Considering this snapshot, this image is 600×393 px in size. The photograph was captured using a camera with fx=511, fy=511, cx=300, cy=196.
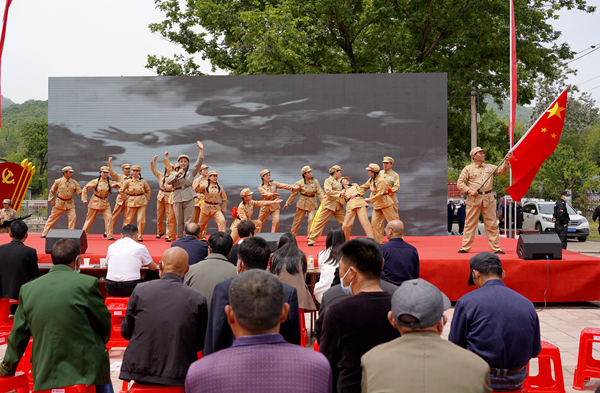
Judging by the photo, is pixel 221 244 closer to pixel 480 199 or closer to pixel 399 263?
pixel 399 263

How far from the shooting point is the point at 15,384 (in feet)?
11.1

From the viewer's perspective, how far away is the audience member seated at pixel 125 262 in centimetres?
572

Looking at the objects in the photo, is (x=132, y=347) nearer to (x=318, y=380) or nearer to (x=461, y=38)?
(x=318, y=380)

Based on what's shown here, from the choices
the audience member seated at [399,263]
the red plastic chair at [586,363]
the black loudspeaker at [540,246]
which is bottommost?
the red plastic chair at [586,363]

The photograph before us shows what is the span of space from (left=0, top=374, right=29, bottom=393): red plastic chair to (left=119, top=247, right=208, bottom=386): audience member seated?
0.89 meters

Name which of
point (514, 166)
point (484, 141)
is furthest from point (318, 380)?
point (484, 141)

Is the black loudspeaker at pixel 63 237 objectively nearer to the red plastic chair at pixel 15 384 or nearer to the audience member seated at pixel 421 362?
the red plastic chair at pixel 15 384

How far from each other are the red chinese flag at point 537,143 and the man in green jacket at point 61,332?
22.2 feet

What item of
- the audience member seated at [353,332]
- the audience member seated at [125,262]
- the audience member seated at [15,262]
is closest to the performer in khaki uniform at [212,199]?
the audience member seated at [125,262]

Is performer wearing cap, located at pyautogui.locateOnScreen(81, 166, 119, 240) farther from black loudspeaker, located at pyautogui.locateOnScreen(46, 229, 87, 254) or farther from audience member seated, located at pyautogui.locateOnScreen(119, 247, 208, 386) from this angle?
audience member seated, located at pyautogui.locateOnScreen(119, 247, 208, 386)

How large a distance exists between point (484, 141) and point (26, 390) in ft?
67.2

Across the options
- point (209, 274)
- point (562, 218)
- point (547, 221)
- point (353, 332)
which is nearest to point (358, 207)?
point (209, 274)

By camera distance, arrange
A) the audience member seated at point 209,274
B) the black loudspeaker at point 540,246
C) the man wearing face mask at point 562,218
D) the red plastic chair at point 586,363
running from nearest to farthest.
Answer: the audience member seated at point 209,274 < the red plastic chair at point 586,363 < the black loudspeaker at point 540,246 < the man wearing face mask at point 562,218

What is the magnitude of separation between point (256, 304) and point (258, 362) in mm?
214
